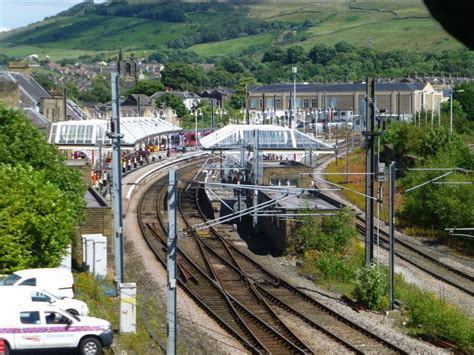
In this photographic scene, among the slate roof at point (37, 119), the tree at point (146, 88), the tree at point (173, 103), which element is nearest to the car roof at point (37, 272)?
the slate roof at point (37, 119)

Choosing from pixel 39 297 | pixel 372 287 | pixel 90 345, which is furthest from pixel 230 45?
pixel 90 345

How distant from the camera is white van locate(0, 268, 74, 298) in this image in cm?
1247

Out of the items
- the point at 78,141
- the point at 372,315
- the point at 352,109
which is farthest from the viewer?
the point at 352,109

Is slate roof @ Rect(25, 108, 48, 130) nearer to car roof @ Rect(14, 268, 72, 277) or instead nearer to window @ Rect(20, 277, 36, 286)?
car roof @ Rect(14, 268, 72, 277)

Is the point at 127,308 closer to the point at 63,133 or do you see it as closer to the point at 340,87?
the point at 63,133

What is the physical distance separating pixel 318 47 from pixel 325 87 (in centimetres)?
4001

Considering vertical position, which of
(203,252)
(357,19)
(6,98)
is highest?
(357,19)

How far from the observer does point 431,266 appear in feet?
67.3

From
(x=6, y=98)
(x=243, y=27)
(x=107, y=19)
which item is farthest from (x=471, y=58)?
(x=6, y=98)

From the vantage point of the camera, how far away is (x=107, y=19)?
136 metres

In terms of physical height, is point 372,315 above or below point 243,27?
below

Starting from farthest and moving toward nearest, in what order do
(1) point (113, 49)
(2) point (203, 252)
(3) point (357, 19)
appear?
(1) point (113, 49) < (3) point (357, 19) < (2) point (203, 252)

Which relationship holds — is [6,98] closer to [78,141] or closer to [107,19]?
[78,141]

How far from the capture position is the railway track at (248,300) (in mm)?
12641
